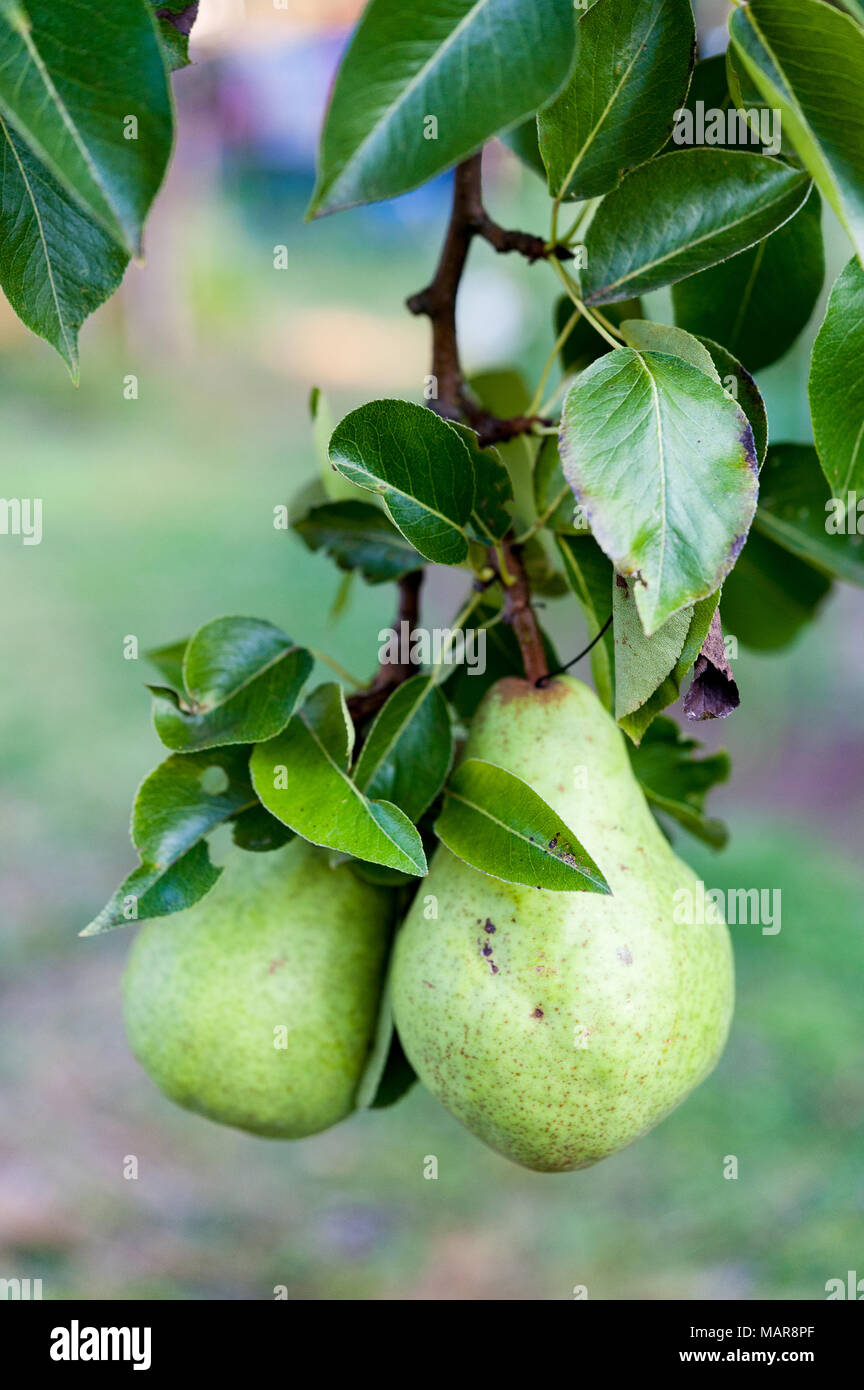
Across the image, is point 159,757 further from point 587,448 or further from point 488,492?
point 587,448

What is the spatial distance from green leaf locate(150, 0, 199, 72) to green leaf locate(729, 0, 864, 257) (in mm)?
198

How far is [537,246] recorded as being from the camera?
0.59 meters

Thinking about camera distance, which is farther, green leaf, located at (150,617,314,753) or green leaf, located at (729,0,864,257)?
green leaf, located at (150,617,314,753)

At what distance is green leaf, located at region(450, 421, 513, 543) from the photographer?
20.7 inches

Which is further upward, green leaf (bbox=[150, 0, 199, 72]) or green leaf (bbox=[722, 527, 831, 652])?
green leaf (bbox=[150, 0, 199, 72])

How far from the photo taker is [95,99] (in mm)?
341

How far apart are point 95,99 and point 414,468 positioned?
0.19 m

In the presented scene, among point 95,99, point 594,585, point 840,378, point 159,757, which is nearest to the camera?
point 95,99

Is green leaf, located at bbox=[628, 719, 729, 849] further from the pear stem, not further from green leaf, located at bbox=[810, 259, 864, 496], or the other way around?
green leaf, located at bbox=[810, 259, 864, 496]

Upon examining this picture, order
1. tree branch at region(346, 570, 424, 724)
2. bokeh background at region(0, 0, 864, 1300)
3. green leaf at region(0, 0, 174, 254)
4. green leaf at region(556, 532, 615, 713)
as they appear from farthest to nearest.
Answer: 1. bokeh background at region(0, 0, 864, 1300)
2. tree branch at region(346, 570, 424, 724)
3. green leaf at region(556, 532, 615, 713)
4. green leaf at region(0, 0, 174, 254)

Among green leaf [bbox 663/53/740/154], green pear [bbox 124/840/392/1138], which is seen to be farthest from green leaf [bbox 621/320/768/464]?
green pear [bbox 124/840/392/1138]

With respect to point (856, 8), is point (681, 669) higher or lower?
lower

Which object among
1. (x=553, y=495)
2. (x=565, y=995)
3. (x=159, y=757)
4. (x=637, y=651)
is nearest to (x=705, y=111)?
(x=553, y=495)
